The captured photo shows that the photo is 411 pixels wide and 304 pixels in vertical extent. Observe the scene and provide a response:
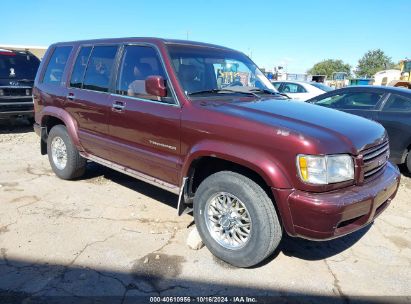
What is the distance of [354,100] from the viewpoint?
278 inches

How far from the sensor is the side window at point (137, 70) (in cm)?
407

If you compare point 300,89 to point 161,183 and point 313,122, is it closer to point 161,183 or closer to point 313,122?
point 161,183

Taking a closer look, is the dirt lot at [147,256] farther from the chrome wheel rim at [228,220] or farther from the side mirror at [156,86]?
the side mirror at [156,86]

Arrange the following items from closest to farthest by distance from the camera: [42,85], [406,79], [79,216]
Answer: [79,216], [42,85], [406,79]

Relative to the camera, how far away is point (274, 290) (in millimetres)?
3162

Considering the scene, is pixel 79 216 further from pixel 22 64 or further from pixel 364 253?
pixel 22 64

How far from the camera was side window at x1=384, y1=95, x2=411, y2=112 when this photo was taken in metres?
6.43

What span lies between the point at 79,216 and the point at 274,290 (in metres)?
2.48

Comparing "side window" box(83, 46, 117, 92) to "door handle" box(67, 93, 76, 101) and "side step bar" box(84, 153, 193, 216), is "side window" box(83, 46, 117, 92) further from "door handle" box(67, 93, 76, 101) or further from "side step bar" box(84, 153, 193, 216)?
"side step bar" box(84, 153, 193, 216)

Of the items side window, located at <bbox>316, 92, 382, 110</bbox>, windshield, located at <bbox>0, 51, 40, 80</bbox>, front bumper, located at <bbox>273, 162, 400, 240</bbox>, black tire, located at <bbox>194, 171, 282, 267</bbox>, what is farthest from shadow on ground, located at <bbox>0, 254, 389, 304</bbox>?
windshield, located at <bbox>0, 51, 40, 80</bbox>

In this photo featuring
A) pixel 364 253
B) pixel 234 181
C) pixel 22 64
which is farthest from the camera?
pixel 22 64

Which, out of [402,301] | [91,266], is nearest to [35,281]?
[91,266]

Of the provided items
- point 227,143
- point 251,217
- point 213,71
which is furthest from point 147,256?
point 213,71

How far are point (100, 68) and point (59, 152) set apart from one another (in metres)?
1.68
